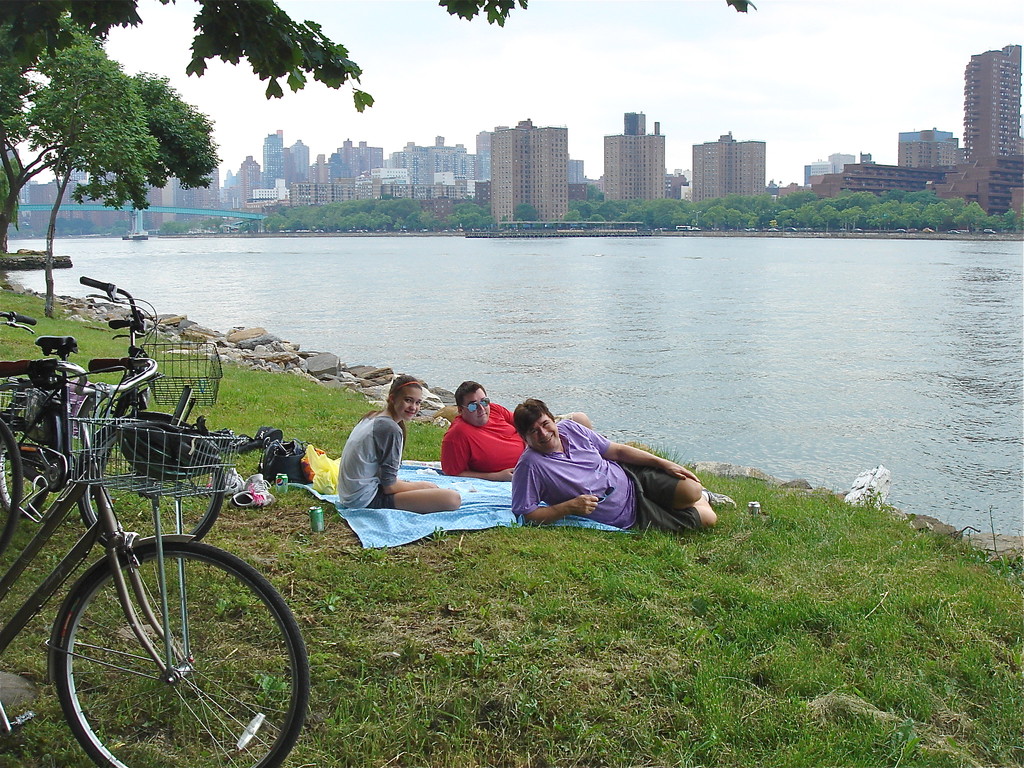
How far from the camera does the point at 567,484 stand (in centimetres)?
639

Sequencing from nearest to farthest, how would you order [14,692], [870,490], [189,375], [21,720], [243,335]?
[21,720], [14,692], [189,375], [870,490], [243,335]

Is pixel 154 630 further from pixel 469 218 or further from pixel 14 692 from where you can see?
pixel 469 218

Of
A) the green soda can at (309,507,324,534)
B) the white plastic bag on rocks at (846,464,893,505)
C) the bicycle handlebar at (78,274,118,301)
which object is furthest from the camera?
the white plastic bag on rocks at (846,464,893,505)

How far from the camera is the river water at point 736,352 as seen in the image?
14.9 meters

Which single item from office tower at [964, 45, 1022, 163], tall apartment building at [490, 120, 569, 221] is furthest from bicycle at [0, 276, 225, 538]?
tall apartment building at [490, 120, 569, 221]

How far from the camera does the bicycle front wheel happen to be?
3215 millimetres

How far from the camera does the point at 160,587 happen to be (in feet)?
10.8

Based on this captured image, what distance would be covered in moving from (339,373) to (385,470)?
12600 mm

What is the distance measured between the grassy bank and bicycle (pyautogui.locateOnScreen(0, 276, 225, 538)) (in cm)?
54

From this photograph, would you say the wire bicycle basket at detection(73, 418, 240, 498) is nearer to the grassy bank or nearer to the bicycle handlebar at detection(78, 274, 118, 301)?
the grassy bank

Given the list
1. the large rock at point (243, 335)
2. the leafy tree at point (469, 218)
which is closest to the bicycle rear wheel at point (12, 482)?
the large rock at point (243, 335)

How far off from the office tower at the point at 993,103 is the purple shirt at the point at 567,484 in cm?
8013

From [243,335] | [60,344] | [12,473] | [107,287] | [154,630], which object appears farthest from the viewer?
[243,335]

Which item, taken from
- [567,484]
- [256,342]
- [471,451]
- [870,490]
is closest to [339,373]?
[256,342]
